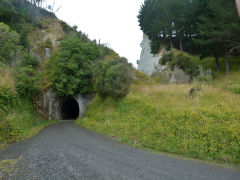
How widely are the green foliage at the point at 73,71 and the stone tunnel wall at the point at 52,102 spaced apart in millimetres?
1123

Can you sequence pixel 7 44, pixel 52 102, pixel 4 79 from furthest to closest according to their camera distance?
1. pixel 52 102
2. pixel 7 44
3. pixel 4 79

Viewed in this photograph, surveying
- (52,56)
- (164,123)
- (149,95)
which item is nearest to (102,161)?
(164,123)

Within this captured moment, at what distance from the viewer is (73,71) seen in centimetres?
1866

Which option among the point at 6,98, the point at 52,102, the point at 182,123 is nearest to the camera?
the point at 182,123

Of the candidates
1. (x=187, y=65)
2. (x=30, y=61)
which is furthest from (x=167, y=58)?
(x=30, y=61)

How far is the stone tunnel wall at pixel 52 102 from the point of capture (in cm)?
1923

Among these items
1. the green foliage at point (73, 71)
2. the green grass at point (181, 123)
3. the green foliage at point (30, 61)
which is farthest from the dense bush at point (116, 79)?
the green foliage at point (30, 61)

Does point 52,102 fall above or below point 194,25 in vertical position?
below

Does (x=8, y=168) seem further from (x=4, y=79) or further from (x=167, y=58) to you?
(x=167, y=58)

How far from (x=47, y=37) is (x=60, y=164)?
2846 centimetres

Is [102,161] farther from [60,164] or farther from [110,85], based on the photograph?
[110,85]

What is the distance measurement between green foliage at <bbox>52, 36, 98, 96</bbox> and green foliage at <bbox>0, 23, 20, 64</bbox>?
487cm

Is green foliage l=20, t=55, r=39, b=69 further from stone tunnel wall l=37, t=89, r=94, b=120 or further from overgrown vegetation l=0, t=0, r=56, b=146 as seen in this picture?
stone tunnel wall l=37, t=89, r=94, b=120

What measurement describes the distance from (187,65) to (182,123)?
1591cm
